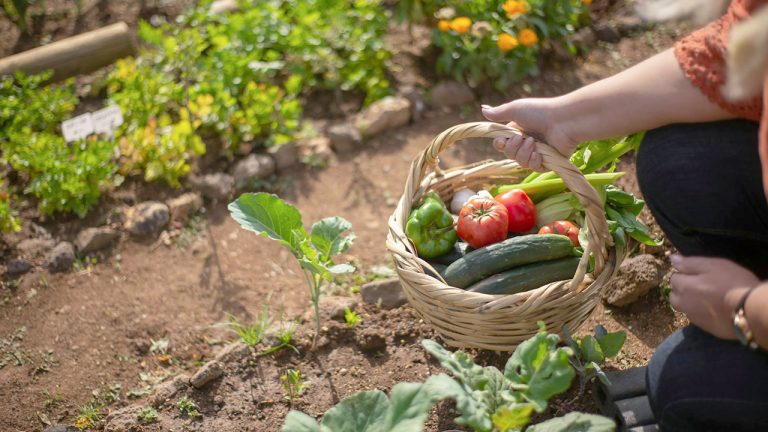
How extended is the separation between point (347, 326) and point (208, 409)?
62 cm

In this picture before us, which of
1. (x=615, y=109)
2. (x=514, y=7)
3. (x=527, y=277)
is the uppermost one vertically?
(x=615, y=109)

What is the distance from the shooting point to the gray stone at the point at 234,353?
8.87 ft

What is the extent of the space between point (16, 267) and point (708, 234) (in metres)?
3.02

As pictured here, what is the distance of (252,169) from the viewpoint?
373 cm

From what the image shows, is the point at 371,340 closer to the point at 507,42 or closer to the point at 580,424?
the point at 580,424

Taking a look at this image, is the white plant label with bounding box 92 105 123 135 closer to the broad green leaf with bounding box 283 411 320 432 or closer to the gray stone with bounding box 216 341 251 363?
the gray stone with bounding box 216 341 251 363

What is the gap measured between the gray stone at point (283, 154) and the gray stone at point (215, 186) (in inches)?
11.4

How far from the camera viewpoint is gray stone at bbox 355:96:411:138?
13.0ft

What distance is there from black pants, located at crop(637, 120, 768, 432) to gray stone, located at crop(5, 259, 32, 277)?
2821mm

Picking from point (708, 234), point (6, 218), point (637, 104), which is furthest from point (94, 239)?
point (708, 234)

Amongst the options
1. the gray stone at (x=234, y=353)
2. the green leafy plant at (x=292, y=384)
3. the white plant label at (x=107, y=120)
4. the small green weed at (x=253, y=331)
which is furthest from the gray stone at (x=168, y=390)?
the white plant label at (x=107, y=120)

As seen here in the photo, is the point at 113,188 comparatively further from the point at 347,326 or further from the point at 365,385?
the point at 365,385

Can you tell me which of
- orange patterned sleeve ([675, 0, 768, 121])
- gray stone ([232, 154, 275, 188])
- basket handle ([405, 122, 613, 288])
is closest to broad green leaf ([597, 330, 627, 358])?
basket handle ([405, 122, 613, 288])

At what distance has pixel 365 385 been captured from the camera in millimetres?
2586
